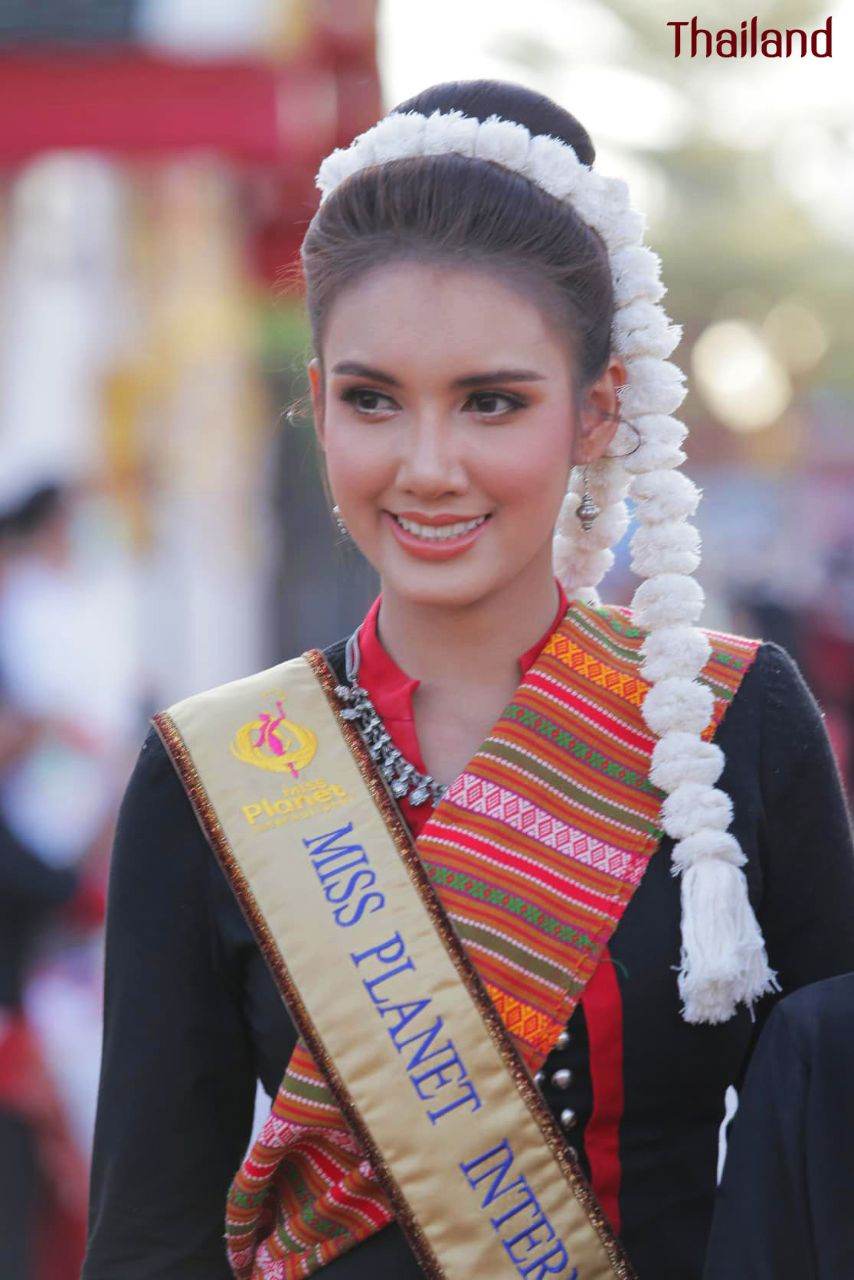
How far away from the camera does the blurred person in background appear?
4453 millimetres

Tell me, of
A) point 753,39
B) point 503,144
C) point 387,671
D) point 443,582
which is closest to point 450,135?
point 503,144

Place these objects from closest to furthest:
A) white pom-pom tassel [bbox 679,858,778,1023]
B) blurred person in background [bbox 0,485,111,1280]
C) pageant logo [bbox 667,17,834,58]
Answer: white pom-pom tassel [bbox 679,858,778,1023], pageant logo [bbox 667,17,834,58], blurred person in background [bbox 0,485,111,1280]

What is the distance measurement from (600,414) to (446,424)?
23 centimetres

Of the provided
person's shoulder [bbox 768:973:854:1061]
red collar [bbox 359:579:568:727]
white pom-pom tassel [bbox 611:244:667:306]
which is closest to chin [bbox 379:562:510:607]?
red collar [bbox 359:579:568:727]

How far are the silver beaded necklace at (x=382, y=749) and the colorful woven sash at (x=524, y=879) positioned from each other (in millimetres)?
59

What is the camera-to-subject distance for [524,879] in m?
2.10

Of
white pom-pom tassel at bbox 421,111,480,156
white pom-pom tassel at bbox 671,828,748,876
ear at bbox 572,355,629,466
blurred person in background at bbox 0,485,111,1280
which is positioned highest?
white pom-pom tassel at bbox 421,111,480,156

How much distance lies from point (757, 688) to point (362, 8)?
3.12 m

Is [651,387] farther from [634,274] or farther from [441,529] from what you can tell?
[441,529]

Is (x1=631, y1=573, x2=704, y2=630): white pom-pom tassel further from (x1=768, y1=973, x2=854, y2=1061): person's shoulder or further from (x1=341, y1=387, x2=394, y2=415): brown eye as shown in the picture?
(x1=768, y1=973, x2=854, y2=1061): person's shoulder

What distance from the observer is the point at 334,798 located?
7.29ft

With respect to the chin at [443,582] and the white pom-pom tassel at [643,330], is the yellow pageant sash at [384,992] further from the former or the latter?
the white pom-pom tassel at [643,330]

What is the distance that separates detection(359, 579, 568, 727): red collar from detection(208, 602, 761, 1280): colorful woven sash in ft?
0.08

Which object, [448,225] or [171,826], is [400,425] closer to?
[448,225]
